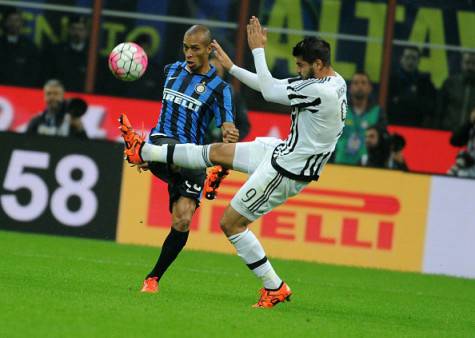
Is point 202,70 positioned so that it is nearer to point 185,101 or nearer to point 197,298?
point 185,101

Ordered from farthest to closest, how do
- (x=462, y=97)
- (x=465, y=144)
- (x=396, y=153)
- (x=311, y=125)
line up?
(x=462, y=97)
(x=396, y=153)
(x=465, y=144)
(x=311, y=125)

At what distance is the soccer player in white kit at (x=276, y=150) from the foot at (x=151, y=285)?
0.77 meters

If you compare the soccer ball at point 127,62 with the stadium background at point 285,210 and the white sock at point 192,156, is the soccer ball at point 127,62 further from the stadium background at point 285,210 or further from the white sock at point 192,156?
the stadium background at point 285,210

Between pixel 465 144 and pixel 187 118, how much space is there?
681 centimetres

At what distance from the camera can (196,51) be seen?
10898mm

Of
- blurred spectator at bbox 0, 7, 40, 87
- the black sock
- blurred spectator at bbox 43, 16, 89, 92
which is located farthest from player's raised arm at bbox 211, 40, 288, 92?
blurred spectator at bbox 0, 7, 40, 87

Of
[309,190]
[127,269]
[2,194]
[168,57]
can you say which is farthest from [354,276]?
Result: [168,57]

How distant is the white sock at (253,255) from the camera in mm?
10141

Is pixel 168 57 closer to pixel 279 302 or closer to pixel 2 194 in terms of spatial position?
pixel 2 194

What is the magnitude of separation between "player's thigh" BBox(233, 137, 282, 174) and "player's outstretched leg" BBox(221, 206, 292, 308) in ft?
1.21

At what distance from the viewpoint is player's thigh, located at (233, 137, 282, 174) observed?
33.9ft

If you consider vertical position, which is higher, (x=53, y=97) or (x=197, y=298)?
(x=53, y=97)

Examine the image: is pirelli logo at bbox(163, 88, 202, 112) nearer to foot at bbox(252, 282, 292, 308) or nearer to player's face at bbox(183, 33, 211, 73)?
player's face at bbox(183, 33, 211, 73)

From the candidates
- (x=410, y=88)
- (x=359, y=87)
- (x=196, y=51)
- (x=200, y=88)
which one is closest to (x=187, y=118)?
(x=200, y=88)
